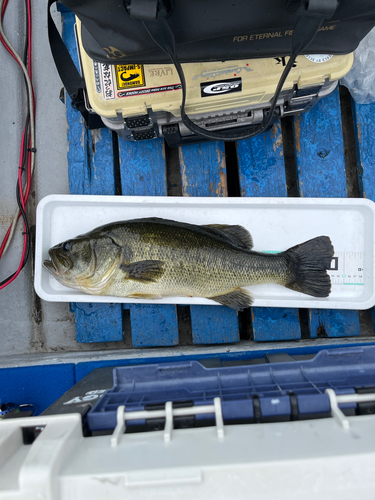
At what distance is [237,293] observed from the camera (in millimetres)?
2102

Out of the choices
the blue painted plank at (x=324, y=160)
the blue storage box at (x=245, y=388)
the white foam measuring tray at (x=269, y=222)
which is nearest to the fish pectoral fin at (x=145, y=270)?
the white foam measuring tray at (x=269, y=222)

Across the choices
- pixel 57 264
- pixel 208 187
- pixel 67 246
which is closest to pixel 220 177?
pixel 208 187

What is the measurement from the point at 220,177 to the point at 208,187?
0.11m

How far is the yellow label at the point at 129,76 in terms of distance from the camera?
5.72 ft

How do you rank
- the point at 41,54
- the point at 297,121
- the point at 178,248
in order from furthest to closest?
the point at 41,54 → the point at 297,121 → the point at 178,248

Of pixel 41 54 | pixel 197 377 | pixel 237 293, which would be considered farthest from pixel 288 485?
pixel 41 54

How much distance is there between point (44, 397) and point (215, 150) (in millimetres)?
2069

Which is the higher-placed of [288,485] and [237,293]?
[237,293]

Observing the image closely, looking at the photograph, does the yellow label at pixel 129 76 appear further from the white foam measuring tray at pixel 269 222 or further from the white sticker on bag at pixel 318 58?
the white sticker on bag at pixel 318 58

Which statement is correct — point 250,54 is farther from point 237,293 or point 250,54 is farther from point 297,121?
point 237,293

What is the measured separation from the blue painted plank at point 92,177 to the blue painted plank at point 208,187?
1.78ft

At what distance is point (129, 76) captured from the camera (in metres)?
1.75

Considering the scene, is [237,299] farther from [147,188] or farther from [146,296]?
[147,188]

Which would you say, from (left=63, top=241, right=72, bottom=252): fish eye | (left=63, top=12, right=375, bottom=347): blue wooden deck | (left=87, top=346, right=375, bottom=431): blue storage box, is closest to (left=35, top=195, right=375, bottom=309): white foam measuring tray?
(left=63, top=12, right=375, bottom=347): blue wooden deck
